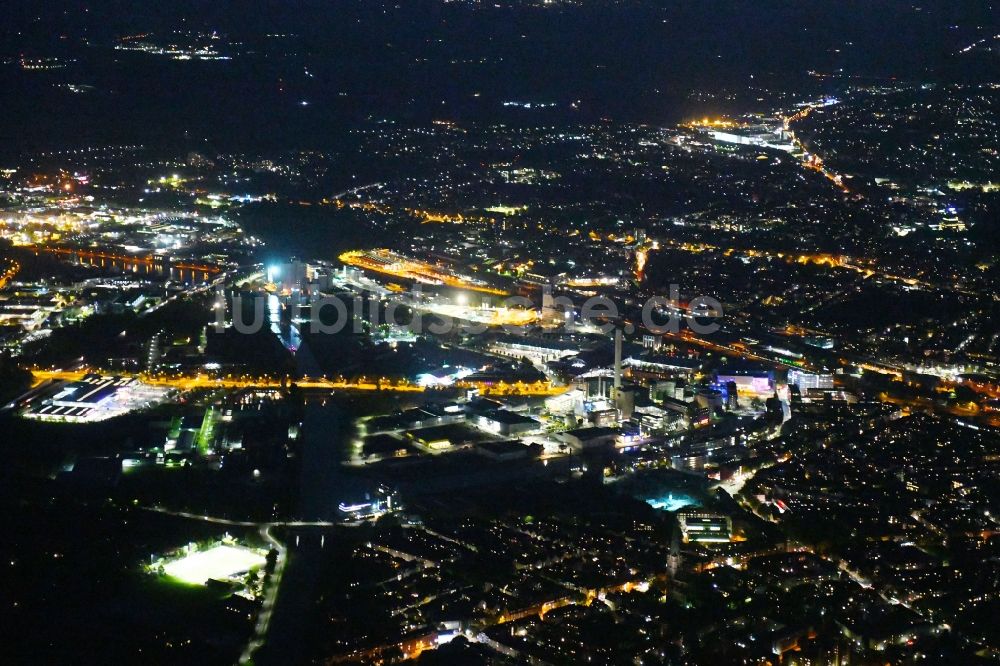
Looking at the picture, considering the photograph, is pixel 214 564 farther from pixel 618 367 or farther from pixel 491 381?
pixel 618 367

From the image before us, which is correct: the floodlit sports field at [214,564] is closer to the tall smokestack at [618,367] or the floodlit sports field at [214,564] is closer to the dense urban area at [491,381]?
the dense urban area at [491,381]

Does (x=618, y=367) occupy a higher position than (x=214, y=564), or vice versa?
(x=618, y=367)

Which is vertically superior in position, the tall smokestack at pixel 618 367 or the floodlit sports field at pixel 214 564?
the tall smokestack at pixel 618 367

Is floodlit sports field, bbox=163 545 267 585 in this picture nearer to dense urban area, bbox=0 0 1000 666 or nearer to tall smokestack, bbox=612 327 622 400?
dense urban area, bbox=0 0 1000 666

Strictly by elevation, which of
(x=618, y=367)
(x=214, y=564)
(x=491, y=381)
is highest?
(x=618, y=367)

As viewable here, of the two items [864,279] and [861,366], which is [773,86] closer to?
[864,279]

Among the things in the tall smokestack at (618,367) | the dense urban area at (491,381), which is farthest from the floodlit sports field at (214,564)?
the tall smokestack at (618,367)

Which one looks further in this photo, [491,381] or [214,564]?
[491,381]

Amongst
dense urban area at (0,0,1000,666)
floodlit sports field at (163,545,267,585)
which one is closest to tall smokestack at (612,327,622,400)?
dense urban area at (0,0,1000,666)

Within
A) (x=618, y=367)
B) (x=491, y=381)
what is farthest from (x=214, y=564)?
(x=618, y=367)
